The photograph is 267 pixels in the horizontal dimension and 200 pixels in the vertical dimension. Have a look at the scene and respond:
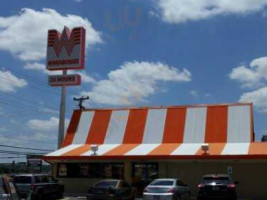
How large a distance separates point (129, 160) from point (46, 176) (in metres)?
7.10

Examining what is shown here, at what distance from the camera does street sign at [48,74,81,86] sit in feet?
136

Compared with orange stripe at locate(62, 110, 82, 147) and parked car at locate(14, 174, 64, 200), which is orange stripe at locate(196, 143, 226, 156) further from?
orange stripe at locate(62, 110, 82, 147)

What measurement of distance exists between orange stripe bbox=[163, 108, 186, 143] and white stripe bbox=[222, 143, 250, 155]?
3590 mm

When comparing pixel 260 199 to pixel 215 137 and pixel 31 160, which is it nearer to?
pixel 215 137

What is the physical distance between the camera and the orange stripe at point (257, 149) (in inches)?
1132

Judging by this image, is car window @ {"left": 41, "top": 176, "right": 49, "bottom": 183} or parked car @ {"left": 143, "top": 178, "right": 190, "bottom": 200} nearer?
parked car @ {"left": 143, "top": 178, "right": 190, "bottom": 200}

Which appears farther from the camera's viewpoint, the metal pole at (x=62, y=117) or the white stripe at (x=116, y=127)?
the metal pole at (x=62, y=117)

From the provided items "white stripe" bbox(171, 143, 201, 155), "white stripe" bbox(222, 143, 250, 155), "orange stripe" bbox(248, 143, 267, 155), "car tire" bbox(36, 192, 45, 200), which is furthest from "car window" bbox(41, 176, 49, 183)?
"orange stripe" bbox(248, 143, 267, 155)

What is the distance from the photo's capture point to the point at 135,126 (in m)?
35.8

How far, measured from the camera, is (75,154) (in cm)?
3288

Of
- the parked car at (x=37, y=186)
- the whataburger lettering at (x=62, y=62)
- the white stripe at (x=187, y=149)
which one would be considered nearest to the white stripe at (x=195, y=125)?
the white stripe at (x=187, y=149)

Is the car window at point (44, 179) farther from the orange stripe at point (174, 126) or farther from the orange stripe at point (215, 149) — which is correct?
the orange stripe at point (174, 126)

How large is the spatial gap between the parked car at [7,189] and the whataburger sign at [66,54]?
104 ft

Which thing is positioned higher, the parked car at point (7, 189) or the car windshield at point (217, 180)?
the car windshield at point (217, 180)
